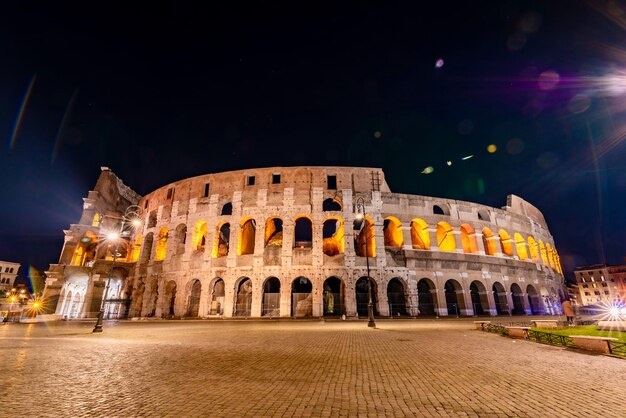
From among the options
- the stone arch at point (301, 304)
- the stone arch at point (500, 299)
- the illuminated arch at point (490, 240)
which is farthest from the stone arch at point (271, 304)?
the illuminated arch at point (490, 240)

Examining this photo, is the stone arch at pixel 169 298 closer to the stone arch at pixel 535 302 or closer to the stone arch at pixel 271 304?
Result: the stone arch at pixel 271 304

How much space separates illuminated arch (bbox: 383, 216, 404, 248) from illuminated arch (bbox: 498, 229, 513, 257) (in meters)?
13.3

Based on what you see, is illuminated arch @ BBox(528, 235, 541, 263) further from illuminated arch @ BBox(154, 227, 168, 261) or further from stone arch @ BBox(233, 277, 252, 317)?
illuminated arch @ BBox(154, 227, 168, 261)

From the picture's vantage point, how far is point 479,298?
29.4 meters

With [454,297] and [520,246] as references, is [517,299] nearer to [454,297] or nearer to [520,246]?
[520,246]

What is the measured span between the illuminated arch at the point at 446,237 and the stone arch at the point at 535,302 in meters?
12.1

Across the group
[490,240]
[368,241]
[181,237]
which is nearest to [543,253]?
[490,240]

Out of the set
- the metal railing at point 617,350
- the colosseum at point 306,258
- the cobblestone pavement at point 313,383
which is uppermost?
the colosseum at point 306,258

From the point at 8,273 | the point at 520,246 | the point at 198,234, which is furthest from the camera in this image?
the point at 8,273

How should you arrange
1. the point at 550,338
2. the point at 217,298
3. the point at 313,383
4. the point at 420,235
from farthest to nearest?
the point at 420,235 < the point at 217,298 < the point at 550,338 < the point at 313,383

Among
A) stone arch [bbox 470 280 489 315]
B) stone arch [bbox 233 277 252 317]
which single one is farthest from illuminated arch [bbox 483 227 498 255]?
stone arch [bbox 233 277 252 317]

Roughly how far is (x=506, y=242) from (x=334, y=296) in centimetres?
2299

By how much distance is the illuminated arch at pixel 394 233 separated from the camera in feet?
93.7

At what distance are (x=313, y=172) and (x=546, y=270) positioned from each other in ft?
108
